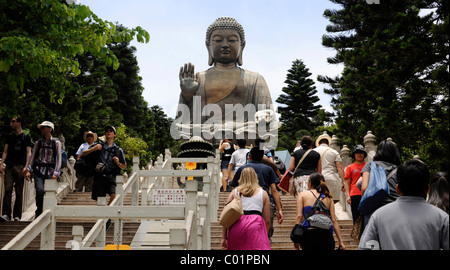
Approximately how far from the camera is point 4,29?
707cm

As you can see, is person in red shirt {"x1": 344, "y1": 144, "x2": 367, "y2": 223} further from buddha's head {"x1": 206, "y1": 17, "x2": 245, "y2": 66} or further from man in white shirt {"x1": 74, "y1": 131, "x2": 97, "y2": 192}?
buddha's head {"x1": 206, "y1": 17, "x2": 245, "y2": 66}

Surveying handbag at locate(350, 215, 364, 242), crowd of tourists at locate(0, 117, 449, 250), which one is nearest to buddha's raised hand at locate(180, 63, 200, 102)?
crowd of tourists at locate(0, 117, 449, 250)

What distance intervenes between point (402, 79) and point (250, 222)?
A: 9.29 metres

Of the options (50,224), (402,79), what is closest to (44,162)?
(50,224)

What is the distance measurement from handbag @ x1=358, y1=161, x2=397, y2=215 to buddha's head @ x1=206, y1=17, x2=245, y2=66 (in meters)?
15.8

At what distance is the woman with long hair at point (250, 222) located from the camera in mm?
4746

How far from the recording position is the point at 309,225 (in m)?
4.90

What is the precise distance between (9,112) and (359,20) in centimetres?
1596

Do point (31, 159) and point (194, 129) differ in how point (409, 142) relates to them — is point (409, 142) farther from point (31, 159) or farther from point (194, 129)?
point (31, 159)

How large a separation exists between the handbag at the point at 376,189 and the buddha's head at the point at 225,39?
15.8 m

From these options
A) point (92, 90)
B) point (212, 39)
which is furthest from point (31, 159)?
point (92, 90)

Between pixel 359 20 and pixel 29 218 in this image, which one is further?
pixel 359 20

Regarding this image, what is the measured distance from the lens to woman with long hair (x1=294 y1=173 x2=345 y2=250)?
4.81m

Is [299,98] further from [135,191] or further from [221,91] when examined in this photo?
[135,191]
